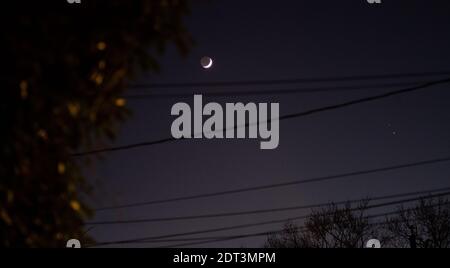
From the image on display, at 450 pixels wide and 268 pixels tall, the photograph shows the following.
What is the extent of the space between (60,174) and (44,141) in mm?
394

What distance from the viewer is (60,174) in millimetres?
5633

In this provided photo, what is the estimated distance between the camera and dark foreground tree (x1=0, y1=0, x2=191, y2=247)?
5199 millimetres

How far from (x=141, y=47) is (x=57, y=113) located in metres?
1.02

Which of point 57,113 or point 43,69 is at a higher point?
point 43,69

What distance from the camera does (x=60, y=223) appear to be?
19.1 ft

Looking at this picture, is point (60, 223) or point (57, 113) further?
point (60, 223)

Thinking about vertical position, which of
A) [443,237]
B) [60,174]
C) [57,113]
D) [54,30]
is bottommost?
[60,174]

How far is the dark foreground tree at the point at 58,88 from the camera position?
5.20 metres

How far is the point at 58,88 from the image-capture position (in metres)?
5.27
